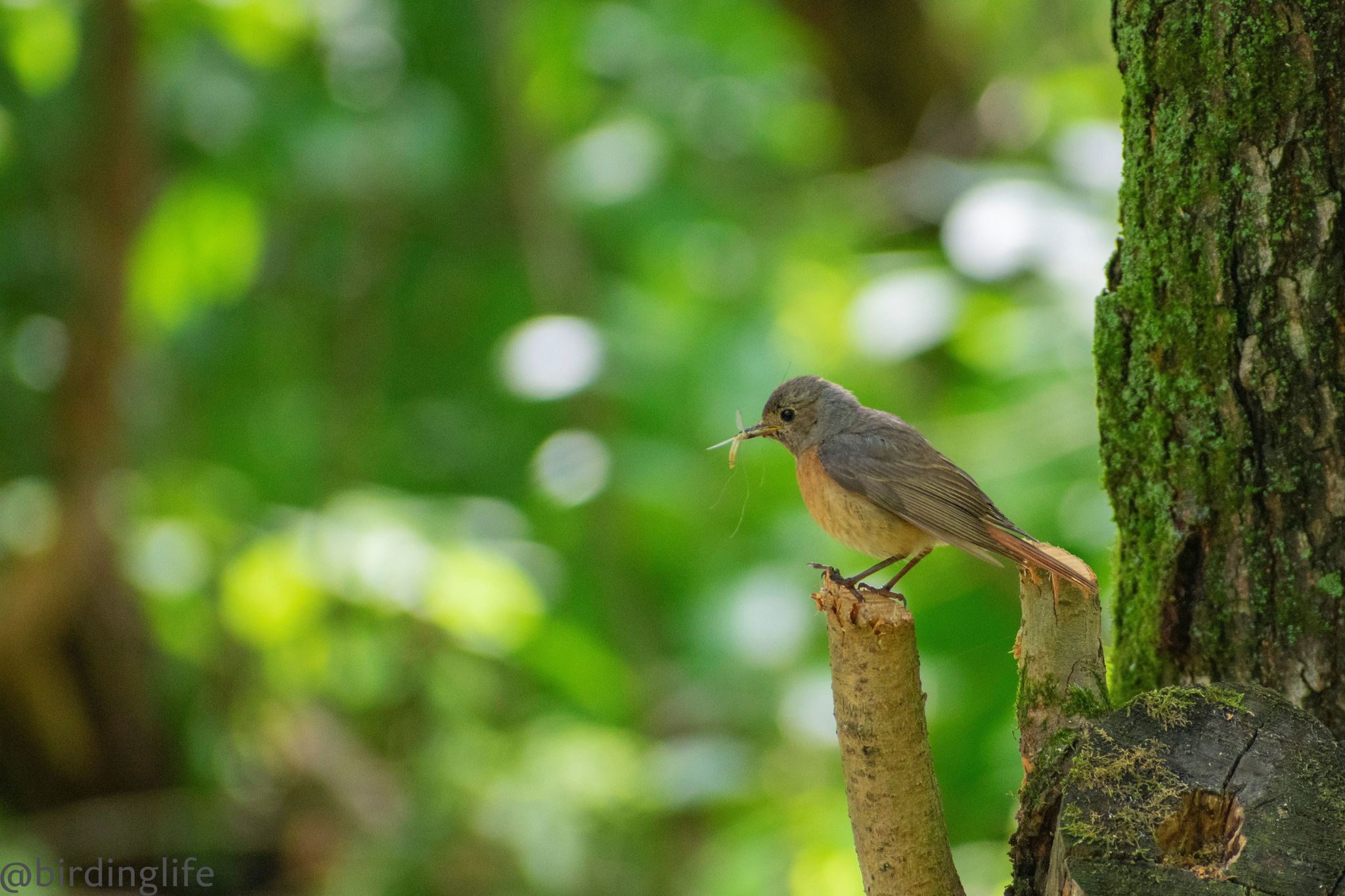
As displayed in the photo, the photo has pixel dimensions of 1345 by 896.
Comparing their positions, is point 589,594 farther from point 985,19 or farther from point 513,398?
point 985,19

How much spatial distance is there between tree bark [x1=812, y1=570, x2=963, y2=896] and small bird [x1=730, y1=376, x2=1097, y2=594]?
1.66ft

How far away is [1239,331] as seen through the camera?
8.83 feet

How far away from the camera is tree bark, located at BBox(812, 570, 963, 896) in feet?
8.19

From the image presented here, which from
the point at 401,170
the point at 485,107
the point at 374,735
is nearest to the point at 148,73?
the point at 401,170

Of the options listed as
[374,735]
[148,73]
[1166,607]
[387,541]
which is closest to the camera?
[1166,607]

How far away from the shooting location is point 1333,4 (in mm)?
2607

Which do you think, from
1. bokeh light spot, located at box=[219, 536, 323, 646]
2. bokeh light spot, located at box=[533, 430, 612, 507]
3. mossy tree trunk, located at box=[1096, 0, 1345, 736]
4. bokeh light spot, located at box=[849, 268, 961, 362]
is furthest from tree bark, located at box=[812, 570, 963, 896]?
bokeh light spot, located at box=[219, 536, 323, 646]

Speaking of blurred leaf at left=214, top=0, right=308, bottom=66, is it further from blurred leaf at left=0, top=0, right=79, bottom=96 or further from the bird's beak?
the bird's beak

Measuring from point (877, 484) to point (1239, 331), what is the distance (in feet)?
3.54

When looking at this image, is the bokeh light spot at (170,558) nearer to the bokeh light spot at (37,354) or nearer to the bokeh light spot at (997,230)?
the bokeh light spot at (37,354)

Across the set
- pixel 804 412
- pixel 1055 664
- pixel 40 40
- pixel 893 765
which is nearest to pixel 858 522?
pixel 804 412

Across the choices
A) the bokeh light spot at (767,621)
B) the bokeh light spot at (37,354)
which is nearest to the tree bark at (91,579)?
the bokeh light spot at (37,354)

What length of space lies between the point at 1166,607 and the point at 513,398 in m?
5.62

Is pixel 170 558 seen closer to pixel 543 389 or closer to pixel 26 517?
pixel 26 517
